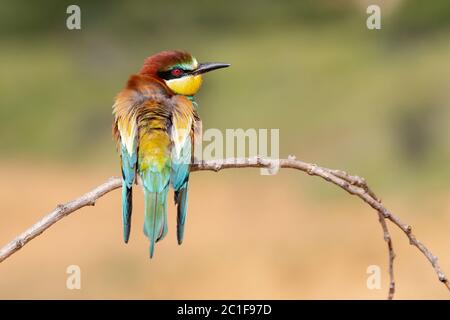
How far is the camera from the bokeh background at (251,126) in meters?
5.77

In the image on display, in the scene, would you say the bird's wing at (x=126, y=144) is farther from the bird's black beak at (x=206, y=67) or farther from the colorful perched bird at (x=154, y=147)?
the bird's black beak at (x=206, y=67)

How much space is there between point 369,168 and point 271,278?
1.82 metres

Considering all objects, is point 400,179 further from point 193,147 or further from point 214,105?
point 193,147

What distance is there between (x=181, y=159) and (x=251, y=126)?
223 inches

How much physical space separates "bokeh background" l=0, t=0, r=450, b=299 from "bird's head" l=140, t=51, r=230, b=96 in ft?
8.43

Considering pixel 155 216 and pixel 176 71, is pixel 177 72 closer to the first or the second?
pixel 176 71

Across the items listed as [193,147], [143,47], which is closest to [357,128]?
[143,47]

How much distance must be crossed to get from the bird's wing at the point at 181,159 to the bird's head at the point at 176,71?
226mm

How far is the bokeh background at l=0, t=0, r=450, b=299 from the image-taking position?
18.9 ft

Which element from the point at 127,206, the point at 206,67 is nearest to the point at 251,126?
the point at 206,67

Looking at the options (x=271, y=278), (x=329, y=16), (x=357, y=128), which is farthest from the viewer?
(x=329, y=16)

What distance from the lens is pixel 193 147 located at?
2.31 m

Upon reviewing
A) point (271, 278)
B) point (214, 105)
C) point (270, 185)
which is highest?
point (214, 105)

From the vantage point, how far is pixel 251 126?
25.9ft
